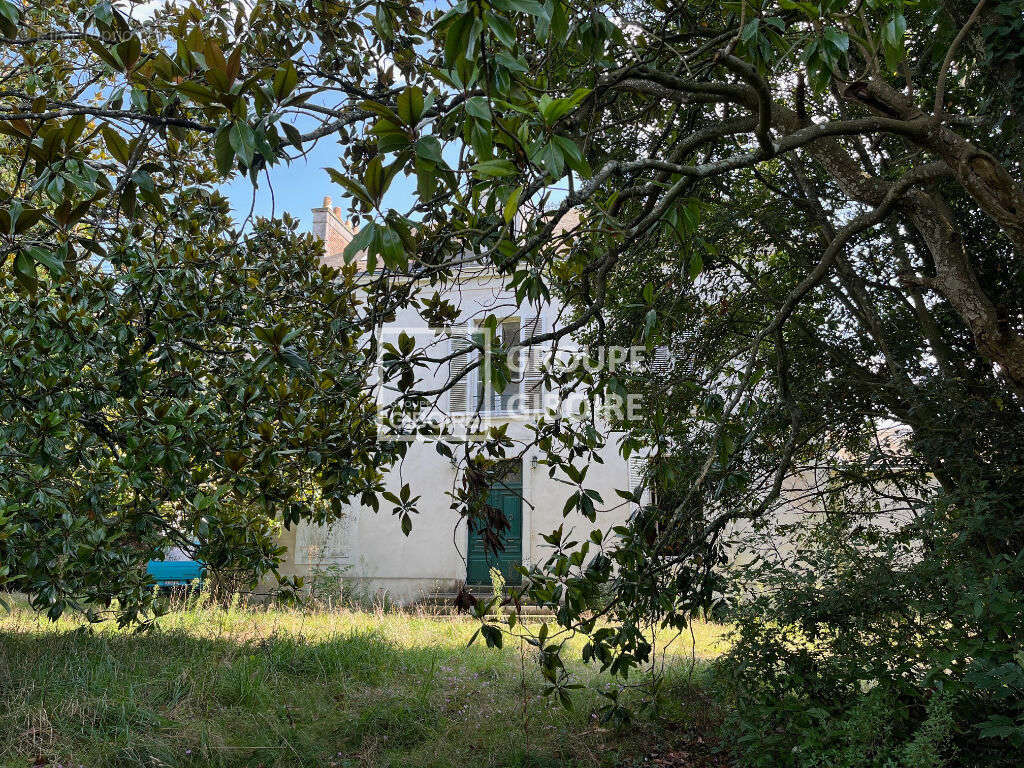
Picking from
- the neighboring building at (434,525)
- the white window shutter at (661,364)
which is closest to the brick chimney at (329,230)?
the neighboring building at (434,525)

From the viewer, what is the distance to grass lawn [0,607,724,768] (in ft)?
14.4

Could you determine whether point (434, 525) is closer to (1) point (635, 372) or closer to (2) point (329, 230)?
(2) point (329, 230)

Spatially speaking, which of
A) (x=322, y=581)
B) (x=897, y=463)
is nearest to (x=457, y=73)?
(x=897, y=463)

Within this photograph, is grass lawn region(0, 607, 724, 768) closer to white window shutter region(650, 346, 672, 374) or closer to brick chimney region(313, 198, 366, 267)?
white window shutter region(650, 346, 672, 374)

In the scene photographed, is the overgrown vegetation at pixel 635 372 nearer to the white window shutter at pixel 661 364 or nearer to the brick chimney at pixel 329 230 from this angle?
the white window shutter at pixel 661 364

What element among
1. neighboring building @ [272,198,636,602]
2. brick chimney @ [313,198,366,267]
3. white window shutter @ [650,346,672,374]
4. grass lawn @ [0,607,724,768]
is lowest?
grass lawn @ [0,607,724,768]

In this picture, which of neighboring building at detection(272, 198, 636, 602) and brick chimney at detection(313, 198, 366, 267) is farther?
brick chimney at detection(313, 198, 366, 267)

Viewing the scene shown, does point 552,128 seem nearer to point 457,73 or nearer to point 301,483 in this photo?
point 457,73

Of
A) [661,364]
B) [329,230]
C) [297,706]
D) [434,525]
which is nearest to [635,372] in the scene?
[661,364]

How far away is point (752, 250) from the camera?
19.0 ft

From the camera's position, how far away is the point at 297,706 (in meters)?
5.30

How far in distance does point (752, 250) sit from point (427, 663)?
4.68m

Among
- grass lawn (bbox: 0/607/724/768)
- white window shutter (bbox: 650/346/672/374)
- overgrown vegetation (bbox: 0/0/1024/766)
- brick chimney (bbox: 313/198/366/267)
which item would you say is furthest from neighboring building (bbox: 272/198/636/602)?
overgrown vegetation (bbox: 0/0/1024/766)

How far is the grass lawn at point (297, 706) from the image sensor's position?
4375 millimetres
